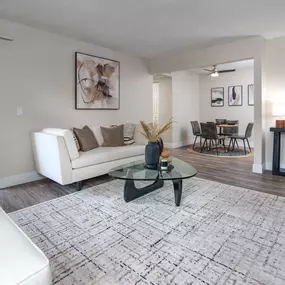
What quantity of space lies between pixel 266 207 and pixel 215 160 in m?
2.60

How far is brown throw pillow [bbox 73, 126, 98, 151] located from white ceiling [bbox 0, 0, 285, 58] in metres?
1.66

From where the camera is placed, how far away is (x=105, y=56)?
14.9 feet

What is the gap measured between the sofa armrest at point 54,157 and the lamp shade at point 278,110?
11.6 ft

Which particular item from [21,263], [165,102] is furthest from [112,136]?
[165,102]

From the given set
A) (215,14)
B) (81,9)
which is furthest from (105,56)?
(215,14)

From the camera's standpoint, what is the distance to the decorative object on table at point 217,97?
7.32 meters

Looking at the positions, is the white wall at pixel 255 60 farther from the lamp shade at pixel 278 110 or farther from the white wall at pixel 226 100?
the white wall at pixel 226 100

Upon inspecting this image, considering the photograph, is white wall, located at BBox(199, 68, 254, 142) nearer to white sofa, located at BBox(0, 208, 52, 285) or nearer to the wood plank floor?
the wood plank floor

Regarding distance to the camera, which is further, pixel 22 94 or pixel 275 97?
pixel 275 97

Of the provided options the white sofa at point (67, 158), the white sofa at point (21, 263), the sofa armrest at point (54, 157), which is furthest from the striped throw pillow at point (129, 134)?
the white sofa at point (21, 263)

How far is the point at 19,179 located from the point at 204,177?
9.93 ft

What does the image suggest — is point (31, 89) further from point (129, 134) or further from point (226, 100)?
point (226, 100)

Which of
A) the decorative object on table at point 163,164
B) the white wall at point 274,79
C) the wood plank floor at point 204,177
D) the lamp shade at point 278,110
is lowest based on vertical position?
the wood plank floor at point 204,177

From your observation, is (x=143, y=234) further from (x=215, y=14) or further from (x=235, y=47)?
(x=235, y=47)
